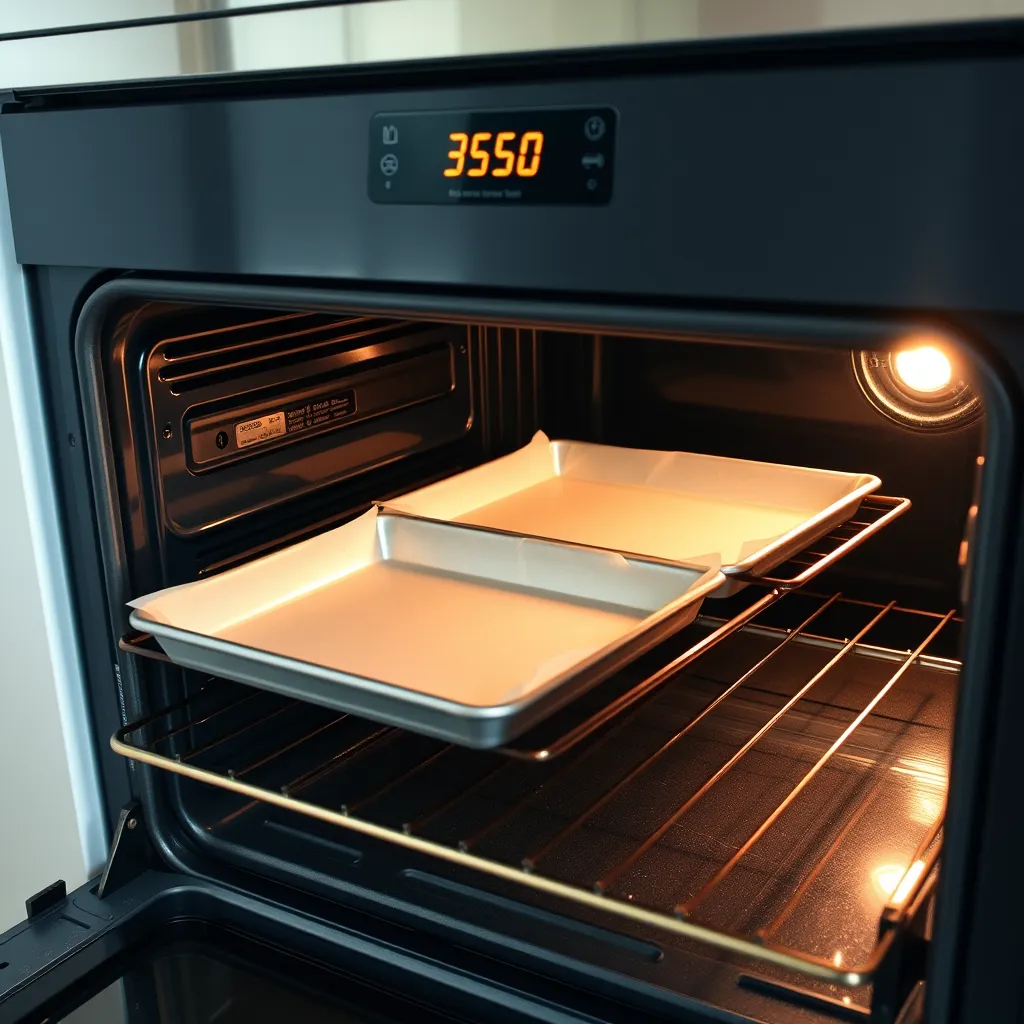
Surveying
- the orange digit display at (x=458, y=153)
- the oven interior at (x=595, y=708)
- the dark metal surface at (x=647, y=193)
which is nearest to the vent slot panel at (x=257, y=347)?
the oven interior at (x=595, y=708)

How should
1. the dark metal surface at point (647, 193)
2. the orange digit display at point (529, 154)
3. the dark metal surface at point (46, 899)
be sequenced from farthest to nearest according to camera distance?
the dark metal surface at point (46, 899), the orange digit display at point (529, 154), the dark metal surface at point (647, 193)

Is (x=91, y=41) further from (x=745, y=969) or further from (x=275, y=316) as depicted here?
(x=745, y=969)

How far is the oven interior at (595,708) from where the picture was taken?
2.73 feet

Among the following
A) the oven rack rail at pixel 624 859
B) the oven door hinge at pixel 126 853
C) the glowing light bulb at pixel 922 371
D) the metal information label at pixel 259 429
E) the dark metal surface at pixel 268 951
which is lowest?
the dark metal surface at pixel 268 951

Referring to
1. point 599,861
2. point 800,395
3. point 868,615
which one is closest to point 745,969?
point 599,861

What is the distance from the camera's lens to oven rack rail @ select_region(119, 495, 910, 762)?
0.75 meters

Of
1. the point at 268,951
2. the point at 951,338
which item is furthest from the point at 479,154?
the point at 268,951

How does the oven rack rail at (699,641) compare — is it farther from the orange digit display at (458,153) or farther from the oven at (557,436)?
the orange digit display at (458,153)

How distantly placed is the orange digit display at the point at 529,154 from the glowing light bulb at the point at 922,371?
0.57 metres

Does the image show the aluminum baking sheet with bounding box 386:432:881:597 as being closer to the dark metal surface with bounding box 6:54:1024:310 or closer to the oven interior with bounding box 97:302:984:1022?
the oven interior with bounding box 97:302:984:1022

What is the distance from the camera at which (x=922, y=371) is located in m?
1.11

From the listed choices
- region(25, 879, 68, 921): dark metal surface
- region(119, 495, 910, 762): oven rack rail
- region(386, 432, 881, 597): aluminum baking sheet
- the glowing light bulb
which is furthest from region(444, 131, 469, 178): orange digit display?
region(25, 879, 68, 921): dark metal surface

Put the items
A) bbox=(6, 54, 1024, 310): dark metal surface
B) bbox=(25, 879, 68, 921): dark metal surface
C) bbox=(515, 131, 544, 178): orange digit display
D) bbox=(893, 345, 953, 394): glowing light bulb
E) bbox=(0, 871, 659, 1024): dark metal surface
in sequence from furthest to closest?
bbox=(893, 345, 953, 394): glowing light bulb < bbox=(25, 879, 68, 921): dark metal surface < bbox=(0, 871, 659, 1024): dark metal surface < bbox=(515, 131, 544, 178): orange digit display < bbox=(6, 54, 1024, 310): dark metal surface

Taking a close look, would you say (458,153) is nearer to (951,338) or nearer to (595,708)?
(951,338)
